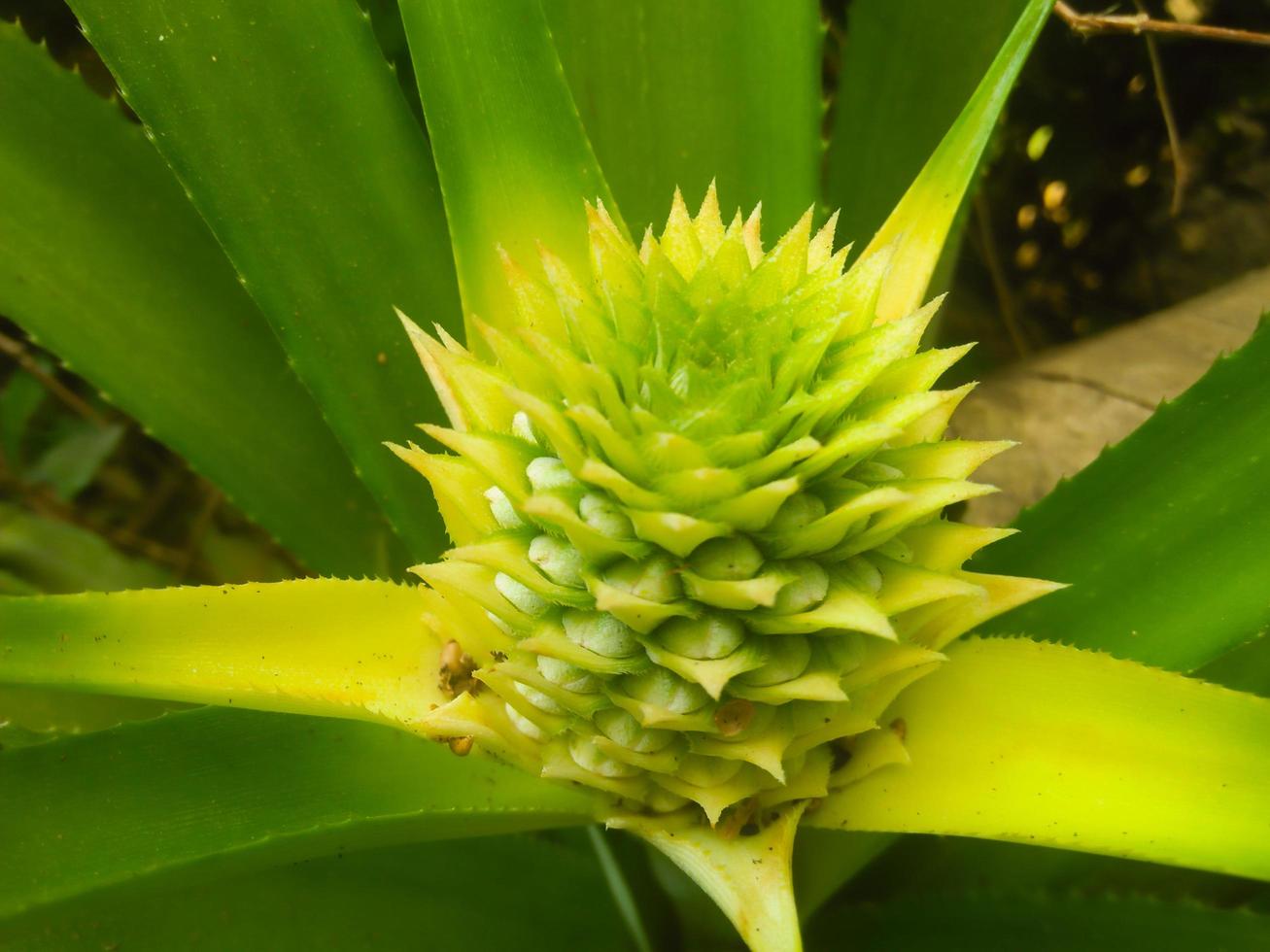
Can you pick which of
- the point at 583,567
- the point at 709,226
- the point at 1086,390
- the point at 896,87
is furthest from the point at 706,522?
the point at 1086,390

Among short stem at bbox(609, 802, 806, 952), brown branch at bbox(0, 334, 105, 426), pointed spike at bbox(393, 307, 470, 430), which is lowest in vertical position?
short stem at bbox(609, 802, 806, 952)

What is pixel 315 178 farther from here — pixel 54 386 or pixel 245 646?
pixel 54 386

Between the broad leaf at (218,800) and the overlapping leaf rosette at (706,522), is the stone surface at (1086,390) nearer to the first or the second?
the overlapping leaf rosette at (706,522)

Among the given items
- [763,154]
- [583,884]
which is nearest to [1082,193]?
[763,154]

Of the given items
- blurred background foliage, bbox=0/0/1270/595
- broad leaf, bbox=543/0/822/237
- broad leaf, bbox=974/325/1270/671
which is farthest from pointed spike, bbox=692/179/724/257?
blurred background foliage, bbox=0/0/1270/595

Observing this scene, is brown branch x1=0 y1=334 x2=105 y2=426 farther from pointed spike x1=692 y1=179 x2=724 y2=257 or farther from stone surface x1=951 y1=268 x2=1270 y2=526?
stone surface x1=951 y1=268 x2=1270 y2=526

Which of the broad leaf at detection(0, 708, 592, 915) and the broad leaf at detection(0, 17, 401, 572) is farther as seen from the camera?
the broad leaf at detection(0, 17, 401, 572)

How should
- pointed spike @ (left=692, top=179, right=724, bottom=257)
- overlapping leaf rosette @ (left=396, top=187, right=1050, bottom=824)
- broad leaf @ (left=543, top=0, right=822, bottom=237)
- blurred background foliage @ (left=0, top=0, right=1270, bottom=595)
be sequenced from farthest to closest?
1. blurred background foliage @ (left=0, top=0, right=1270, bottom=595)
2. broad leaf @ (left=543, top=0, right=822, bottom=237)
3. pointed spike @ (left=692, top=179, right=724, bottom=257)
4. overlapping leaf rosette @ (left=396, top=187, right=1050, bottom=824)
